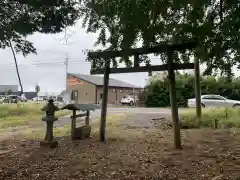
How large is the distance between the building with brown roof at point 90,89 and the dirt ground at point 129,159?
33468 millimetres

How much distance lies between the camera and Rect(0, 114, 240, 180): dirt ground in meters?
6.19

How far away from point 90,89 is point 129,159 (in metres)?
37.2

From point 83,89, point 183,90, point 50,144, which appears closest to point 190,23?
point 50,144

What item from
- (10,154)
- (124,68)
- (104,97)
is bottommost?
(10,154)

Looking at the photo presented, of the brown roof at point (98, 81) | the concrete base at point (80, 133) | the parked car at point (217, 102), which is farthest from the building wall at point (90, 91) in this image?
the concrete base at point (80, 133)

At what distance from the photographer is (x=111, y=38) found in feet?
21.4

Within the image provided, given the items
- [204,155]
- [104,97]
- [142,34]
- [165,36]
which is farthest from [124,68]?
[142,34]

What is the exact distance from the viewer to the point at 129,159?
7238 millimetres

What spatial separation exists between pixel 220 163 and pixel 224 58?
2.58m

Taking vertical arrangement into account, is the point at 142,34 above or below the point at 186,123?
above

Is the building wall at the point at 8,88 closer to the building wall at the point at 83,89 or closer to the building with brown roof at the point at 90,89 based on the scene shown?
the building wall at the point at 83,89

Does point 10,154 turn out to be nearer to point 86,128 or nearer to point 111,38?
point 86,128

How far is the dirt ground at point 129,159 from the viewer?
20.3 feet

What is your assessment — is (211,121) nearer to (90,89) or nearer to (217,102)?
(217,102)
